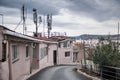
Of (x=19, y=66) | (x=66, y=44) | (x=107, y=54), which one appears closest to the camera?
(x=19, y=66)

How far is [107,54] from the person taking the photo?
71.5 ft

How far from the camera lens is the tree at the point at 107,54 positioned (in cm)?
2148

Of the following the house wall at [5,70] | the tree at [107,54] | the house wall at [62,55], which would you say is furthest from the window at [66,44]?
the house wall at [5,70]

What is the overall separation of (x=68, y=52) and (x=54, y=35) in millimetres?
5135

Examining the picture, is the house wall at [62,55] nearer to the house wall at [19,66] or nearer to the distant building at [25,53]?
the distant building at [25,53]

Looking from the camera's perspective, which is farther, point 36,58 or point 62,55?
point 62,55

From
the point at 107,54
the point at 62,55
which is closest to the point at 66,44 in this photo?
the point at 62,55

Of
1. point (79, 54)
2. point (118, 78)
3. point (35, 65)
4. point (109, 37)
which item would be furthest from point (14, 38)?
point (79, 54)

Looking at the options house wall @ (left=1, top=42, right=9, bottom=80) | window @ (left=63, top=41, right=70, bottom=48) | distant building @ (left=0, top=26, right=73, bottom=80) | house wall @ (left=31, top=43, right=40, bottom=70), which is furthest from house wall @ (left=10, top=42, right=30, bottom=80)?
window @ (left=63, top=41, right=70, bottom=48)

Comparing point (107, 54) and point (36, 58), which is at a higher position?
point (107, 54)

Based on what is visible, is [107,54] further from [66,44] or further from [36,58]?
[66,44]

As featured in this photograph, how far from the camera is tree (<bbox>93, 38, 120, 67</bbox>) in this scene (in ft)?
70.5

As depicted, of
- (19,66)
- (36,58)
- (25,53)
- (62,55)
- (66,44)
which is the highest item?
(25,53)

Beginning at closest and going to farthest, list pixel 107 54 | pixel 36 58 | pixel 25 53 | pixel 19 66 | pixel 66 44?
pixel 19 66 < pixel 107 54 < pixel 25 53 < pixel 36 58 < pixel 66 44
